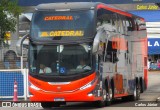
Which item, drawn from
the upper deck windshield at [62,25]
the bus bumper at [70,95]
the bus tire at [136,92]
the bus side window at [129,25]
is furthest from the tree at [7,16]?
the bus bumper at [70,95]

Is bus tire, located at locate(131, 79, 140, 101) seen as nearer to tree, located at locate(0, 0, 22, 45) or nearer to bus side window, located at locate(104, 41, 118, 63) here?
bus side window, located at locate(104, 41, 118, 63)

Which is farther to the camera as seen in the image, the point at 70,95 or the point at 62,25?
the point at 62,25

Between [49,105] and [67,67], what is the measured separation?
2.41m

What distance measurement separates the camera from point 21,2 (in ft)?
99.4

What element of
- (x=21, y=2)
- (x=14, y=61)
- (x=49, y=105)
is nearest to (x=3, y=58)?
A: (x=14, y=61)

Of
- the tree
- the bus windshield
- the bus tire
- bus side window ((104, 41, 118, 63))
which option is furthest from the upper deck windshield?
the tree

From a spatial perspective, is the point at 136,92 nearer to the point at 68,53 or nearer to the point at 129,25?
the point at 129,25

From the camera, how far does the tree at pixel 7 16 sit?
31062mm

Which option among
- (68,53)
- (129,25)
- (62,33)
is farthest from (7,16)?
(68,53)

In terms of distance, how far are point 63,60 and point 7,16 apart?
14884 millimetres

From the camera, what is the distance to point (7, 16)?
108 ft

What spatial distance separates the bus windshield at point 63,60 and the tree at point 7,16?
39.5 feet

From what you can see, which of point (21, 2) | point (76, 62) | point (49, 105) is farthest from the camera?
point (21, 2)

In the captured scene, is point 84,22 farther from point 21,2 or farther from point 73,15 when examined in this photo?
point 21,2
